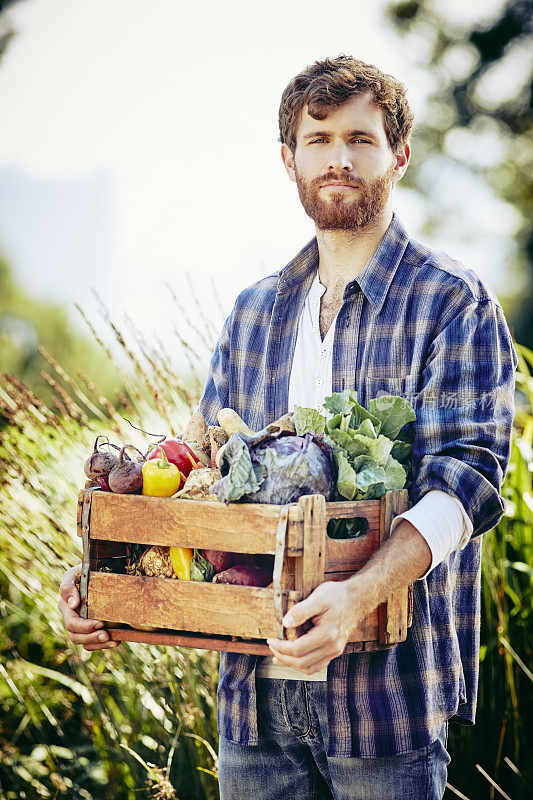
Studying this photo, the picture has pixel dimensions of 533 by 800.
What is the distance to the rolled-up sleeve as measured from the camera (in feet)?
5.56

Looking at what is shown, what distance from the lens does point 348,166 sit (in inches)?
78.3

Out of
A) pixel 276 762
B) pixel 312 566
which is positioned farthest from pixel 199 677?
pixel 312 566

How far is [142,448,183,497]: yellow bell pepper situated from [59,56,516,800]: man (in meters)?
0.36

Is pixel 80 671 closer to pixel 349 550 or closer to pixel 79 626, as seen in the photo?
pixel 79 626

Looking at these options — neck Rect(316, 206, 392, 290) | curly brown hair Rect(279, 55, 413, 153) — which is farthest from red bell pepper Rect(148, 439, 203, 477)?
curly brown hair Rect(279, 55, 413, 153)

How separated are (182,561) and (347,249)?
101cm

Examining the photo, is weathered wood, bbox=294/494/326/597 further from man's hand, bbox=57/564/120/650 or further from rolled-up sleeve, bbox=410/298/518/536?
man's hand, bbox=57/564/120/650

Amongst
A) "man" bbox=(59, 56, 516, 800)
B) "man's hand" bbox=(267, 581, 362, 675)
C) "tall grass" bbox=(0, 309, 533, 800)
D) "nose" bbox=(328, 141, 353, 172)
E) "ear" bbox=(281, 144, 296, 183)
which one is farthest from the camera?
"tall grass" bbox=(0, 309, 533, 800)

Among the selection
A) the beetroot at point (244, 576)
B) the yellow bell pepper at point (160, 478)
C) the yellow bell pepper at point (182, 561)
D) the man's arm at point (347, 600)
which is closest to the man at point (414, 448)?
the man's arm at point (347, 600)

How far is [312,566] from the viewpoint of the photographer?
1.51 m

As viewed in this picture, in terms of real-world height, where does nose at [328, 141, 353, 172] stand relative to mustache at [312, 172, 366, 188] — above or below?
above

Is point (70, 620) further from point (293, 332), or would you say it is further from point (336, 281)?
point (336, 281)

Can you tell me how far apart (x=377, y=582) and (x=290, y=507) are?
0.26 metres

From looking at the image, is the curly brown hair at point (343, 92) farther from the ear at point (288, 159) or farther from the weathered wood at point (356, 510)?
the weathered wood at point (356, 510)
